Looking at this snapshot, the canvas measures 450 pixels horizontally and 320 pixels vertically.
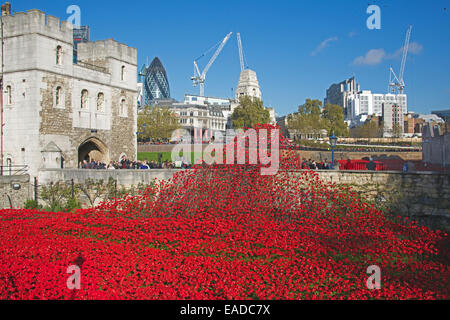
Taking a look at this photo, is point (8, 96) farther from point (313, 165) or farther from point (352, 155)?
point (352, 155)

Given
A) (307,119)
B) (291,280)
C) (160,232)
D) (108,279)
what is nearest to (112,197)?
(160,232)

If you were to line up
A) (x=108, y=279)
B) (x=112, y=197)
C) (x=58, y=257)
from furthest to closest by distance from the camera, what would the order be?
(x=112, y=197) → (x=58, y=257) → (x=108, y=279)

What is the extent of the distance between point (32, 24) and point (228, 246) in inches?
664

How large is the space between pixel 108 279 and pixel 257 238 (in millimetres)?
5002

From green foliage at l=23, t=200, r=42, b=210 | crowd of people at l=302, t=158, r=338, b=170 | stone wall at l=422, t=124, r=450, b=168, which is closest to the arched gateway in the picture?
green foliage at l=23, t=200, r=42, b=210

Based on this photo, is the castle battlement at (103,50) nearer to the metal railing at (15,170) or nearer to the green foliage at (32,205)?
the metal railing at (15,170)

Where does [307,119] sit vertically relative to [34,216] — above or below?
above

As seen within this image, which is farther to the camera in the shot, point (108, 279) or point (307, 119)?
point (307, 119)

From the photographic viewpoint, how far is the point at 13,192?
20.1 metres

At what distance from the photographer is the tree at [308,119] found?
6450 centimetres

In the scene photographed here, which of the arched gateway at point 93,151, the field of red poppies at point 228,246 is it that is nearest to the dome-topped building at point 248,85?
the arched gateway at point 93,151

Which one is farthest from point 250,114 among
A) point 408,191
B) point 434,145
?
point 408,191

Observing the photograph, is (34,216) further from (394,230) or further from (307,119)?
(307,119)

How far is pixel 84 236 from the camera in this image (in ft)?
45.4
